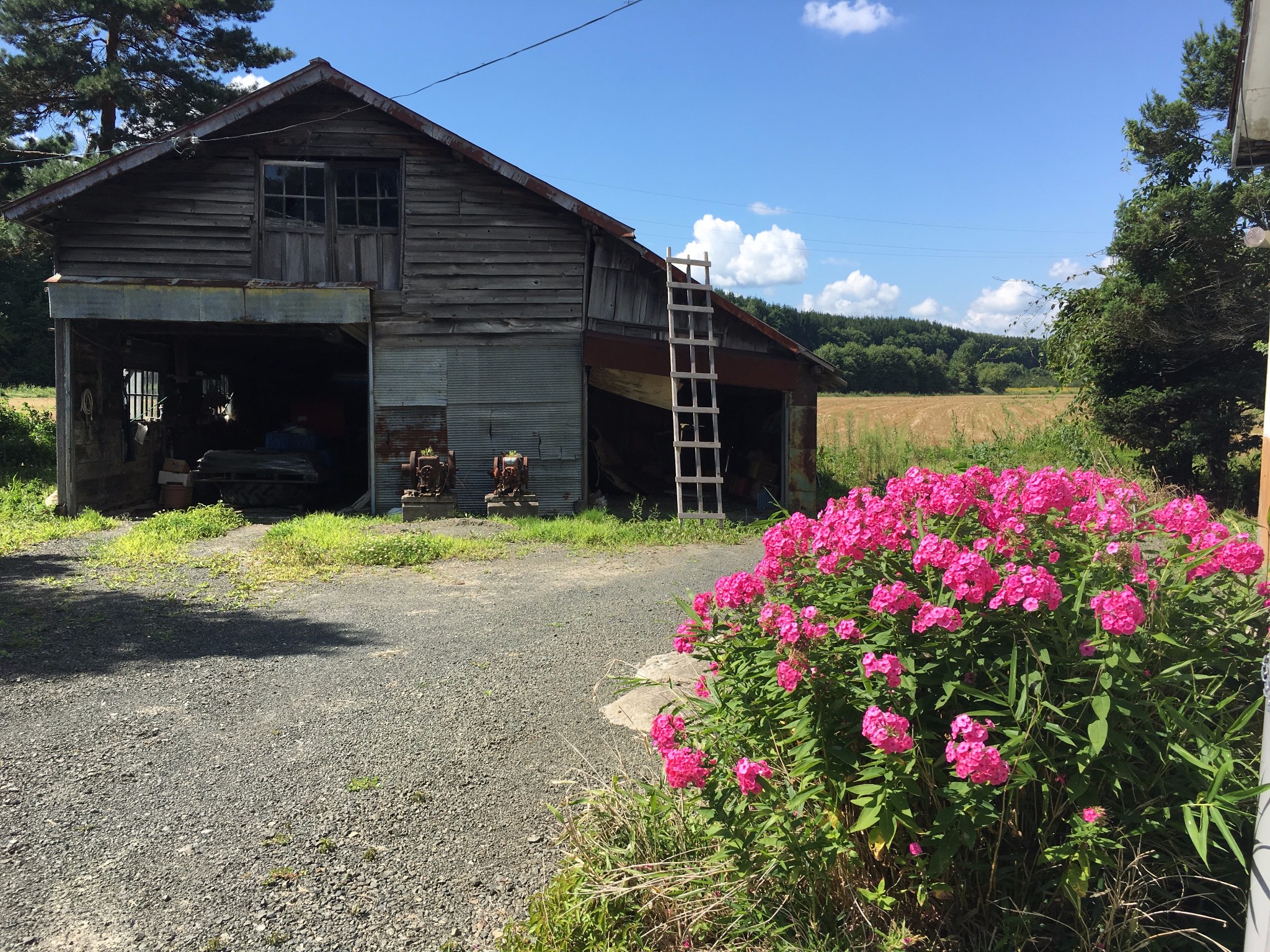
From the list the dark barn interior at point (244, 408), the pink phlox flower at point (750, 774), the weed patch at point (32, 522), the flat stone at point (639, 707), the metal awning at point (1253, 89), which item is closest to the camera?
the pink phlox flower at point (750, 774)

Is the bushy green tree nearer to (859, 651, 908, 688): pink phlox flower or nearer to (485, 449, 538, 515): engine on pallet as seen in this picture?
(485, 449, 538, 515): engine on pallet

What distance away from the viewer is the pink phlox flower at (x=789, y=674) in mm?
2463

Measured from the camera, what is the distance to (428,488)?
40.8ft

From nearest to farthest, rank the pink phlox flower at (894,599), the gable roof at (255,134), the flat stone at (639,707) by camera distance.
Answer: the pink phlox flower at (894,599) < the flat stone at (639,707) < the gable roof at (255,134)

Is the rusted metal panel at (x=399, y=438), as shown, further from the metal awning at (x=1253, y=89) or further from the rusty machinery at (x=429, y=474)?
the metal awning at (x=1253, y=89)

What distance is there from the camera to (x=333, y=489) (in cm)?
1720

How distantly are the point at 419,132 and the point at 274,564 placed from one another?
22.4 ft

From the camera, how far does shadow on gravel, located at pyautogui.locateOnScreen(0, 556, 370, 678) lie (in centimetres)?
610

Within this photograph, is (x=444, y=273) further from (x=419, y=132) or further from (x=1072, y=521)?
(x=1072, y=521)

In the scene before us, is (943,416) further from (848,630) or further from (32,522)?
(848,630)

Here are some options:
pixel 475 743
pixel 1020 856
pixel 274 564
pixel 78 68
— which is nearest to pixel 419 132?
pixel 274 564

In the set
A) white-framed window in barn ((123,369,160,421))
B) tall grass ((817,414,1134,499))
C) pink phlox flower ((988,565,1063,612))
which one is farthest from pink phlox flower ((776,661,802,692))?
white-framed window in barn ((123,369,160,421))

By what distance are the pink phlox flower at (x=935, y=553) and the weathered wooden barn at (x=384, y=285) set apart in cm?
1083

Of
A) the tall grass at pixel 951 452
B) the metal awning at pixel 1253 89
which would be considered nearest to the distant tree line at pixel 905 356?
the tall grass at pixel 951 452
